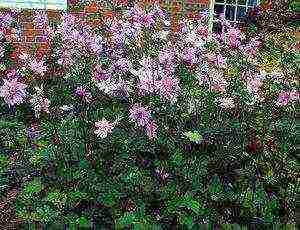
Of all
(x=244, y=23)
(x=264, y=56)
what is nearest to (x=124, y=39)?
(x=264, y=56)

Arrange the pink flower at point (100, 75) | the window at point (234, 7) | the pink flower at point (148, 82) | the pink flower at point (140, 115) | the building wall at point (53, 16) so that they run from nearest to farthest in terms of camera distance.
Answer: the pink flower at point (140, 115) → the pink flower at point (148, 82) → the pink flower at point (100, 75) → the building wall at point (53, 16) → the window at point (234, 7)

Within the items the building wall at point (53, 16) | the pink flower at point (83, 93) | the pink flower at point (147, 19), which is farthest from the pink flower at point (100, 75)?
the building wall at point (53, 16)

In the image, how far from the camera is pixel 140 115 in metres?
3.90

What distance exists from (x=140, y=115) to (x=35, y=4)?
4.02 metres

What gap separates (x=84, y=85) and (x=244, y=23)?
6.15 m

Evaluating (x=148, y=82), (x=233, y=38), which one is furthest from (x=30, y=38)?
(x=148, y=82)

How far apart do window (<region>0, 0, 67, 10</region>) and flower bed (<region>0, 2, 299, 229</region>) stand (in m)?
2.49

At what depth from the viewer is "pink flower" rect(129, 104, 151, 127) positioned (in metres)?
3.87

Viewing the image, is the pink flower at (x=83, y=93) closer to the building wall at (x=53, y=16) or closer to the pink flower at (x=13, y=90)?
the pink flower at (x=13, y=90)

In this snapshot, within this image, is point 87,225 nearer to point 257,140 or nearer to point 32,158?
point 32,158

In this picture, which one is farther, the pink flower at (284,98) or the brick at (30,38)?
the brick at (30,38)

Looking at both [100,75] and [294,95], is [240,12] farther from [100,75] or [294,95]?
[100,75]

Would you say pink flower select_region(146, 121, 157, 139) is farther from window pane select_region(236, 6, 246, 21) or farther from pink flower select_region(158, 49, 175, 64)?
window pane select_region(236, 6, 246, 21)

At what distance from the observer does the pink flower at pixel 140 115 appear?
3.87 meters
